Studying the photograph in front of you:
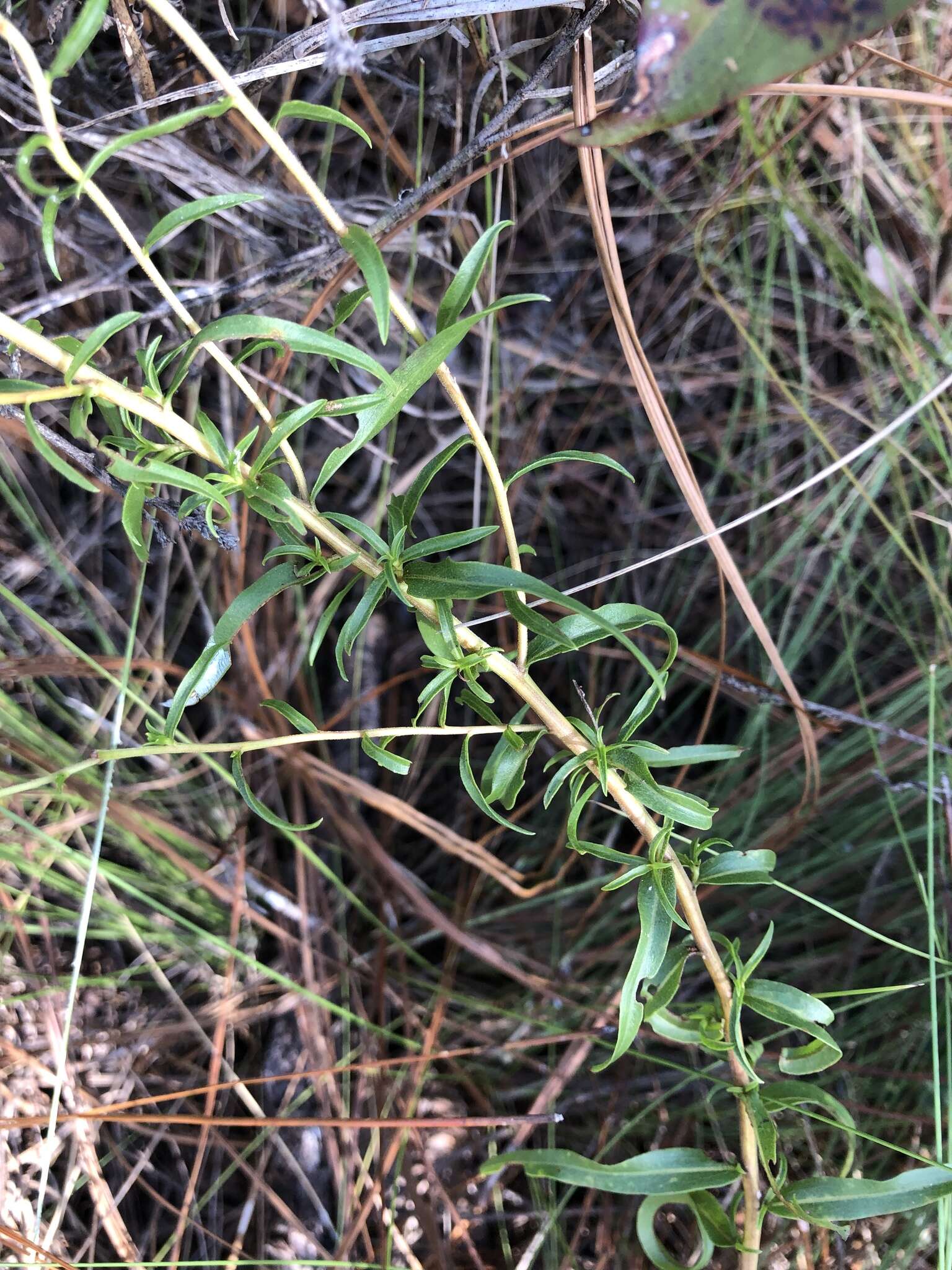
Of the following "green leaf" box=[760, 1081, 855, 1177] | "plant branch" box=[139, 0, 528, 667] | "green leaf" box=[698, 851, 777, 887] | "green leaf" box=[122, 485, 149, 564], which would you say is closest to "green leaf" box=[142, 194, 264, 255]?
"plant branch" box=[139, 0, 528, 667]

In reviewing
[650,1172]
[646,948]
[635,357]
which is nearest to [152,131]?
[635,357]

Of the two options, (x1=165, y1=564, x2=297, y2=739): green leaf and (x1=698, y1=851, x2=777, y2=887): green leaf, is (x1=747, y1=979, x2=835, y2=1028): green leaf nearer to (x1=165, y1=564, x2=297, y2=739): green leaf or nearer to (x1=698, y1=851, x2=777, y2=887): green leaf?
(x1=698, y1=851, x2=777, y2=887): green leaf

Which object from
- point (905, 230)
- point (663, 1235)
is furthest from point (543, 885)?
point (905, 230)

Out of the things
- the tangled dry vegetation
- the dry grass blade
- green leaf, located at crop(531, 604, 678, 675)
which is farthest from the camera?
the tangled dry vegetation

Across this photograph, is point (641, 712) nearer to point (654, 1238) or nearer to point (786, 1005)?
point (786, 1005)

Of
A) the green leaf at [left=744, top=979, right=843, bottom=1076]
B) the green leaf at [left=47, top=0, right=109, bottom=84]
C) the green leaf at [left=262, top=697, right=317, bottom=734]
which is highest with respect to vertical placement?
the green leaf at [left=47, top=0, right=109, bottom=84]

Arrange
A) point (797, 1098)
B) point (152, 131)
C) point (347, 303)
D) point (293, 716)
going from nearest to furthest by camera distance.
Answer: point (152, 131), point (347, 303), point (293, 716), point (797, 1098)

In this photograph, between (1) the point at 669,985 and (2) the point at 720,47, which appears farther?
(1) the point at 669,985

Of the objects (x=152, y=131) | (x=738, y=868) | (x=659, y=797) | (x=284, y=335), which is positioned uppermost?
(x=152, y=131)
